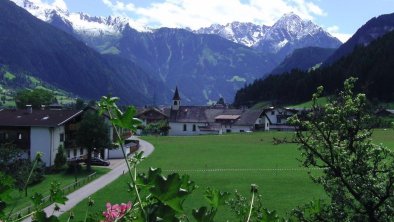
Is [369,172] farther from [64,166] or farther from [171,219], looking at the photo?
[64,166]

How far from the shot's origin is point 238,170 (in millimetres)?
63094

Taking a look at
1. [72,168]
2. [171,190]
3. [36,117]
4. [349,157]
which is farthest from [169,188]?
[36,117]

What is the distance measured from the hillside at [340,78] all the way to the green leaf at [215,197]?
474ft

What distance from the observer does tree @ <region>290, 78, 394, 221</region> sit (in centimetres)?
1091

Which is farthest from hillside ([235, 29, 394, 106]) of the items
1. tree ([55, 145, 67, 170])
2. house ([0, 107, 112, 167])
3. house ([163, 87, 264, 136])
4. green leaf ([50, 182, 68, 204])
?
green leaf ([50, 182, 68, 204])

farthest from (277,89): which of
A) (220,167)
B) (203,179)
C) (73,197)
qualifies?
(73,197)

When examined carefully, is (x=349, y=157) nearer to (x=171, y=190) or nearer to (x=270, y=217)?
(x=270, y=217)

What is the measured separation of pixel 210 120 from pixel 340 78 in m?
43.7

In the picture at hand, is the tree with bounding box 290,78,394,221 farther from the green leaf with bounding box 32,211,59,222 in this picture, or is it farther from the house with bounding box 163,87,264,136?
the house with bounding box 163,87,264,136

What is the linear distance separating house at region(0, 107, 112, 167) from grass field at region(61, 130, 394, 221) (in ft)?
37.3

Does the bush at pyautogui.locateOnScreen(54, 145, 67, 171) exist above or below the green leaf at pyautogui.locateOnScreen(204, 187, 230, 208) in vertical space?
below

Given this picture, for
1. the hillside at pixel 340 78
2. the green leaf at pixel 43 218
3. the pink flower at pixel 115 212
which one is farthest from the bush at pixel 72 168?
the hillside at pixel 340 78

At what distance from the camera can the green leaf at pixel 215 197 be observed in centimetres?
252

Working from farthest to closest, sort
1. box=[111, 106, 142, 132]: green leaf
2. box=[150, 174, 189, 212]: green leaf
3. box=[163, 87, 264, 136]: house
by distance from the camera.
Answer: box=[163, 87, 264, 136]: house → box=[111, 106, 142, 132]: green leaf → box=[150, 174, 189, 212]: green leaf
